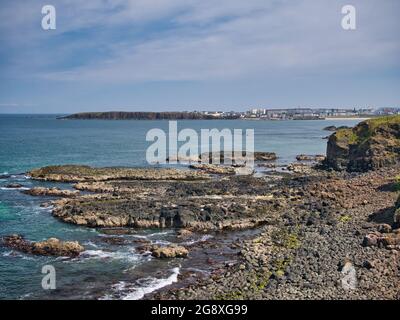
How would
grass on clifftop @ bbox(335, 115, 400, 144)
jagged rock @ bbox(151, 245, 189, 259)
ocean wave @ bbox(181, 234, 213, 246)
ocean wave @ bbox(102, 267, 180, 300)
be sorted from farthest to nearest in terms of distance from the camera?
grass on clifftop @ bbox(335, 115, 400, 144)
ocean wave @ bbox(181, 234, 213, 246)
jagged rock @ bbox(151, 245, 189, 259)
ocean wave @ bbox(102, 267, 180, 300)

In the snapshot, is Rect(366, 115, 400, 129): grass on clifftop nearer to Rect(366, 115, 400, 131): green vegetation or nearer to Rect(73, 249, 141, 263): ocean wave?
Rect(366, 115, 400, 131): green vegetation

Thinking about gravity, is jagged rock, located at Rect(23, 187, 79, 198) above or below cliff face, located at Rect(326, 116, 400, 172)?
below

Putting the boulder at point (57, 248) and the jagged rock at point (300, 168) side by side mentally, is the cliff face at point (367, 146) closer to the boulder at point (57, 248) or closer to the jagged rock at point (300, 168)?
the jagged rock at point (300, 168)

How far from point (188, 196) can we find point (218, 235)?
50.6ft

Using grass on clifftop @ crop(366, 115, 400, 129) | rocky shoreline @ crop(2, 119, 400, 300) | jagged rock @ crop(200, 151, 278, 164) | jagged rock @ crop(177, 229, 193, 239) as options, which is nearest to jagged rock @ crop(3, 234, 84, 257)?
rocky shoreline @ crop(2, 119, 400, 300)

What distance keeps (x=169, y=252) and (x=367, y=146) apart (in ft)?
159

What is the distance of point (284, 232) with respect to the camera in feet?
134

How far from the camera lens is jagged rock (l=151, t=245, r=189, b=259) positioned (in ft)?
115

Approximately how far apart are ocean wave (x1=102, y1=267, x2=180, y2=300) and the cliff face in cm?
4924

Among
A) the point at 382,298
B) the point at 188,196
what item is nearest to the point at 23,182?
the point at 188,196

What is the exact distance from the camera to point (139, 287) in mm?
29438
